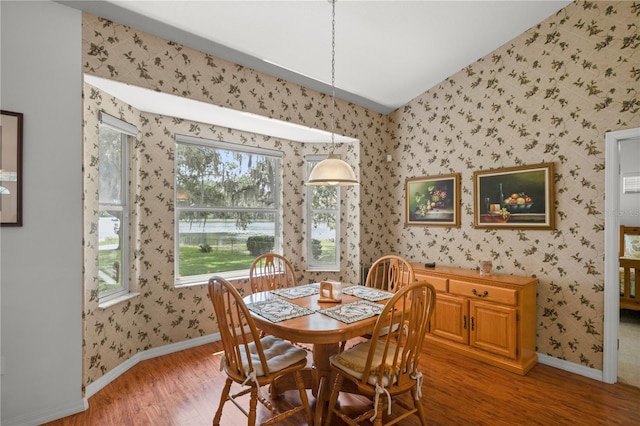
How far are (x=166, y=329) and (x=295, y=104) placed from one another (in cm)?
275

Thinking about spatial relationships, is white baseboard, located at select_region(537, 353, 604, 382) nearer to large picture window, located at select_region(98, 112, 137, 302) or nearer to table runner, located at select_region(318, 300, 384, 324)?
table runner, located at select_region(318, 300, 384, 324)

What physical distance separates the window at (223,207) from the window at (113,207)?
521mm

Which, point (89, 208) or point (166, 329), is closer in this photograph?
point (89, 208)

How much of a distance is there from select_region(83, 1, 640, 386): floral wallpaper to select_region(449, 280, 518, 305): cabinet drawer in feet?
1.62

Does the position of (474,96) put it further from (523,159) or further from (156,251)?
(156,251)

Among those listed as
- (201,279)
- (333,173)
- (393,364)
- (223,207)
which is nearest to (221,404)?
(393,364)

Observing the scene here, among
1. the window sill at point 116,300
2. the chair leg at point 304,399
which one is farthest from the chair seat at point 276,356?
the window sill at point 116,300

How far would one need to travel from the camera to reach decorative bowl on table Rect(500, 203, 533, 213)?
10.2 feet

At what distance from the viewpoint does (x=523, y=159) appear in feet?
10.3

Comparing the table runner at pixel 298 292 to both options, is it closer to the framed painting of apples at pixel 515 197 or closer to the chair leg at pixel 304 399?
the chair leg at pixel 304 399

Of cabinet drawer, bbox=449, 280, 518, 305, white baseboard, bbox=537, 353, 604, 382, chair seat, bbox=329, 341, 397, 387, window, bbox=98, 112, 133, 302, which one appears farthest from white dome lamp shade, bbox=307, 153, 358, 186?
white baseboard, bbox=537, 353, 604, 382

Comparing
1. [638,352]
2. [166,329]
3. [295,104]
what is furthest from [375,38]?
[638,352]

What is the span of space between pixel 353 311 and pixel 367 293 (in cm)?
52

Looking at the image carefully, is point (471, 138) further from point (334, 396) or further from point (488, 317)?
point (334, 396)
